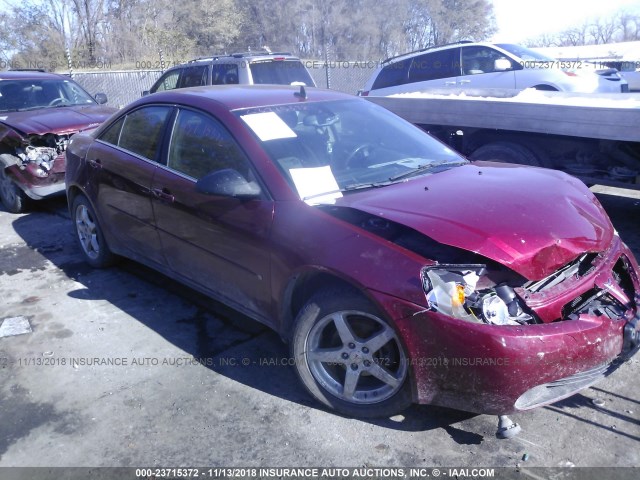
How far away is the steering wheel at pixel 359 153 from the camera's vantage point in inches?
144

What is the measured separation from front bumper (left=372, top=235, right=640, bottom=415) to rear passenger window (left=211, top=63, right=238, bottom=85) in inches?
321

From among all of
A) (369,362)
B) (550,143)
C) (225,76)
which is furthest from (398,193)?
(225,76)

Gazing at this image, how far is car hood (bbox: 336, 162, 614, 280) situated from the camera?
9.01 ft

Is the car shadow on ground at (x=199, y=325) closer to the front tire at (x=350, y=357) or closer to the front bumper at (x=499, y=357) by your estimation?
the front tire at (x=350, y=357)

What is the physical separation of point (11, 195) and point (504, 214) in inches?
261

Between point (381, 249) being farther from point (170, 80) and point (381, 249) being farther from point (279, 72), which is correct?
point (170, 80)

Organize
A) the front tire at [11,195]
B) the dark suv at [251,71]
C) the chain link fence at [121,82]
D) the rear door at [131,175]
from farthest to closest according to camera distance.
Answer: the chain link fence at [121,82] < the dark suv at [251,71] < the front tire at [11,195] < the rear door at [131,175]

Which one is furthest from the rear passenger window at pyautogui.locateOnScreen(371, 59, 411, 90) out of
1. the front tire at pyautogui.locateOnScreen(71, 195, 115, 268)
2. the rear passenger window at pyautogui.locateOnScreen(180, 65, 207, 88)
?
the front tire at pyautogui.locateOnScreen(71, 195, 115, 268)

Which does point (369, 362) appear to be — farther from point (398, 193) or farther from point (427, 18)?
point (427, 18)

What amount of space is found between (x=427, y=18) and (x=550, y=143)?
1299 inches

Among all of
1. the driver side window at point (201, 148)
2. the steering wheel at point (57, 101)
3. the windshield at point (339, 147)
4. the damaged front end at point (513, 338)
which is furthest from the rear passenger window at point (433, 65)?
the damaged front end at point (513, 338)

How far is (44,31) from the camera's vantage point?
3052 cm

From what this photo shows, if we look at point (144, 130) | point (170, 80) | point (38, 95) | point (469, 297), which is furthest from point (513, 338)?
point (170, 80)

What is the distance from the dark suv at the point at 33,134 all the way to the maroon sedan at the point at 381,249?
317 cm
